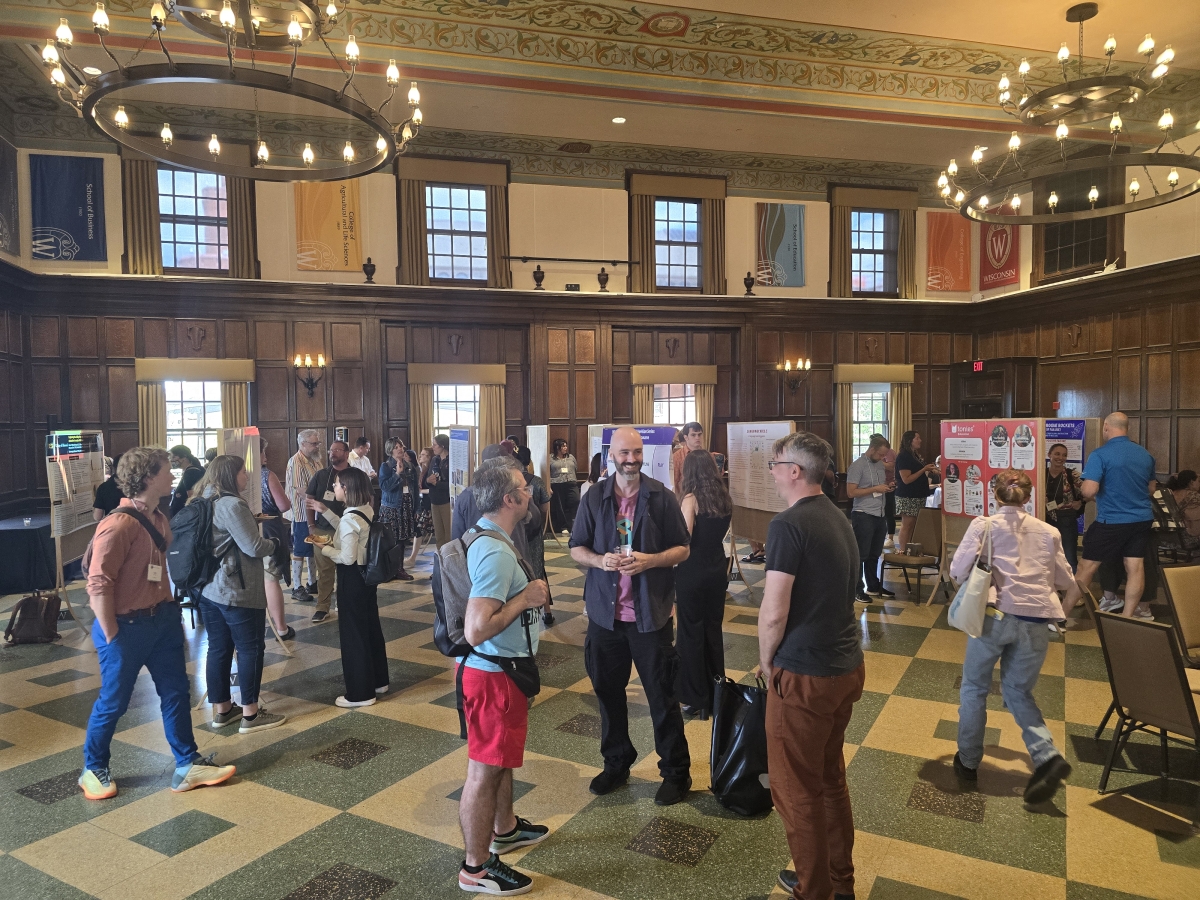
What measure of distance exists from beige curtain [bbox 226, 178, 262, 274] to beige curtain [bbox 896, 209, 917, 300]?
1106 centimetres

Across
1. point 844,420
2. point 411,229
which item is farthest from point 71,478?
point 844,420

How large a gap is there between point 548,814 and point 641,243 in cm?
1088

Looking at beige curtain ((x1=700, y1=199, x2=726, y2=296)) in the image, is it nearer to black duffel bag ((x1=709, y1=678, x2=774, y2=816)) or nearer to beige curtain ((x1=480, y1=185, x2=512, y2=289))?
beige curtain ((x1=480, y1=185, x2=512, y2=289))

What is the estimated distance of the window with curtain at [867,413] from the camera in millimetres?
13898

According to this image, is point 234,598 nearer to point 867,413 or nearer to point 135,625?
point 135,625

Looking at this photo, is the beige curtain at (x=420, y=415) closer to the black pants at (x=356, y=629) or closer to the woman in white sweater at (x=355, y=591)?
the woman in white sweater at (x=355, y=591)

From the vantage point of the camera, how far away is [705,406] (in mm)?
13234

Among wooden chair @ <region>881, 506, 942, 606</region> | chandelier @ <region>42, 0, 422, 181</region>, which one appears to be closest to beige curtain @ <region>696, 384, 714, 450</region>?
wooden chair @ <region>881, 506, 942, 606</region>

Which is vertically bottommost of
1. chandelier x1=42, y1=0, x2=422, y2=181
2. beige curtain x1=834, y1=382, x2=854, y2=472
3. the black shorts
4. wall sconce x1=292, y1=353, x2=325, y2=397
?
the black shorts

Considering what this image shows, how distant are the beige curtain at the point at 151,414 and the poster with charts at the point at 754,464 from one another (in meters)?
8.18

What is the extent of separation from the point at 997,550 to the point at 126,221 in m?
11.9

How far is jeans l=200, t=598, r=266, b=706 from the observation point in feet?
13.9

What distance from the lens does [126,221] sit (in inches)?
421

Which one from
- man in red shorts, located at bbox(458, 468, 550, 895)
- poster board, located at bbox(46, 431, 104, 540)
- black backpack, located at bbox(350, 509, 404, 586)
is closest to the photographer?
man in red shorts, located at bbox(458, 468, 550, 895)
